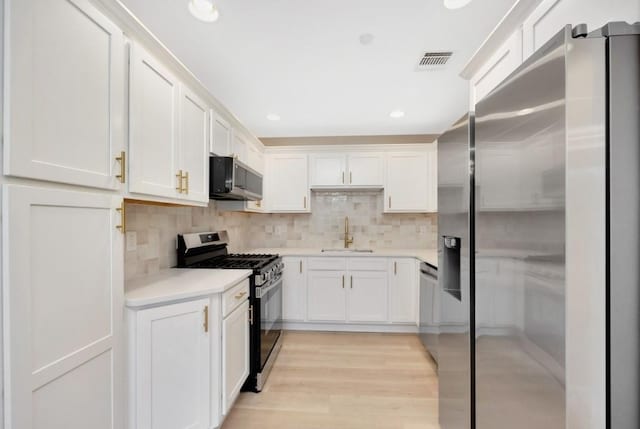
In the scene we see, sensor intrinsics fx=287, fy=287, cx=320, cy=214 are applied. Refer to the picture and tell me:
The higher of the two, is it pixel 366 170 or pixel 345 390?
pixel 366 170

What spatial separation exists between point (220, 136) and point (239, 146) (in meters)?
0.47

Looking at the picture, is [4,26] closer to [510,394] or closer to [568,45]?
[568,45]

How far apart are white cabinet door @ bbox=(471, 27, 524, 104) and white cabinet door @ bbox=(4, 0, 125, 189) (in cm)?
173

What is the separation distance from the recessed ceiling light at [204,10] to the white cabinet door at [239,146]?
1097 mm

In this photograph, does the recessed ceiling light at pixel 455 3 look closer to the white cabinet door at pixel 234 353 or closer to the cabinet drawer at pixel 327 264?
the white cabinet door at pixel 234 353

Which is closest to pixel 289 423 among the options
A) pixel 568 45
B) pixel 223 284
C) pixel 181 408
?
pixel 181 408

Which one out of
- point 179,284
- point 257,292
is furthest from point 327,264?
point 179,284

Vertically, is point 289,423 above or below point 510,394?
below

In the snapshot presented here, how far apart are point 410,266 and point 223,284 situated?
2223 mm

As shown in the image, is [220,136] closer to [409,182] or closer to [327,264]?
[327,264]

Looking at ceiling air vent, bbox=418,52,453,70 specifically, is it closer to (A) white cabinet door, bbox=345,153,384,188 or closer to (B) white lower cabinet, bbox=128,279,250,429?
(A) white cabinet door, bbox=345,153,384,188

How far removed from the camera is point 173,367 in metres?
1.43

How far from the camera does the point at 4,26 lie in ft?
2.62

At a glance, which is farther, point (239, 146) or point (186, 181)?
point (239, 146)
